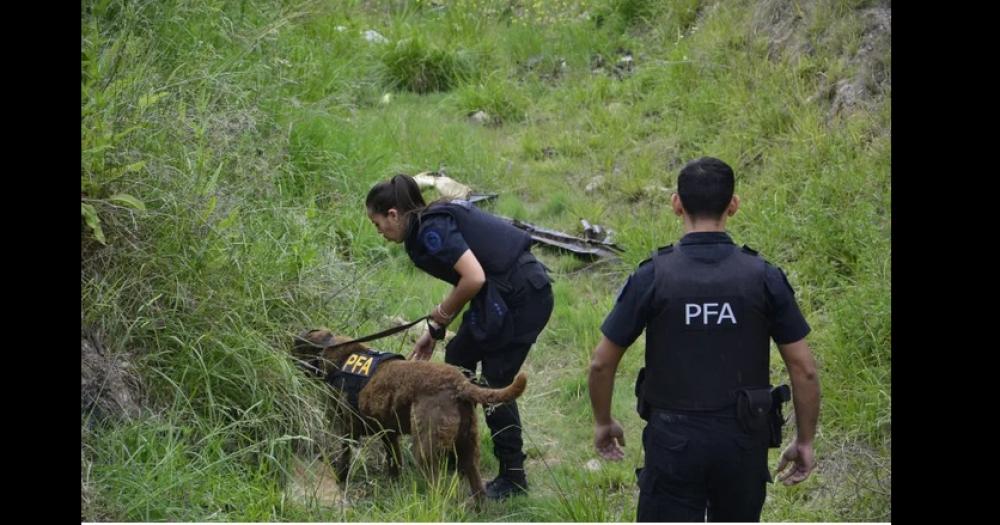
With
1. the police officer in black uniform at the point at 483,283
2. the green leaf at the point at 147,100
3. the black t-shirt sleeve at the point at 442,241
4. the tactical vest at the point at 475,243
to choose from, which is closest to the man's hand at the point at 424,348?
the police officer in black uniform at the point at 483,283

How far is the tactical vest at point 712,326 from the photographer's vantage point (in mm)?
3547

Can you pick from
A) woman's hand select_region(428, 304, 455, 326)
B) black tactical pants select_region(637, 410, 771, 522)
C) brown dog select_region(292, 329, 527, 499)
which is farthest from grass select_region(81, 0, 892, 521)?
black tactical pants select_region(637, 410, 771, 522)

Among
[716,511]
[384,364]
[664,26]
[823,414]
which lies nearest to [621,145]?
[664,26]

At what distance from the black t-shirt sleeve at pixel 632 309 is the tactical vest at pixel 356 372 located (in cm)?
141

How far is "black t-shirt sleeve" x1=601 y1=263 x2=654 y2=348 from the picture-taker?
11.8 feet

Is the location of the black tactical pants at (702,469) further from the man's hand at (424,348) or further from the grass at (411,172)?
the man's hand at (424,348)

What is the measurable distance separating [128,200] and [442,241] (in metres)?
1.37

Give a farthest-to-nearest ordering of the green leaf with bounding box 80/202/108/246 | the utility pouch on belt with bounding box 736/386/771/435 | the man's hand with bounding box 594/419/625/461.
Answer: the green leaf with bounding box 80/202/108/246, the man's hand with bounding box 594/419/625/461, the utility pouch on belt with bounding box 736/386/771/435

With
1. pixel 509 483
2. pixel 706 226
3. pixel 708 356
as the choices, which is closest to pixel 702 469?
pixel 708 356

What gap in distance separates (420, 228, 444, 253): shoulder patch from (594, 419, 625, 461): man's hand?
1272 millimetres

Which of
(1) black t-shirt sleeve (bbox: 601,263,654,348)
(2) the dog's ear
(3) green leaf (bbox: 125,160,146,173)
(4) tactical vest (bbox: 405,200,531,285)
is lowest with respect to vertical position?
(2) the dog's ear

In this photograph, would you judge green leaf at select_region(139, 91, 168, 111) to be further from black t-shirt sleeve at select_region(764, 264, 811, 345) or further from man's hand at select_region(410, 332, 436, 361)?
black t-shirt sleeve at select_region(764, 264, 811, 345)

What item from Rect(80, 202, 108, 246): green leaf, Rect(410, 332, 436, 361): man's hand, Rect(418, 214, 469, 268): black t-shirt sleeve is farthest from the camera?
Rect(410, 332, 436, 361): man's hand

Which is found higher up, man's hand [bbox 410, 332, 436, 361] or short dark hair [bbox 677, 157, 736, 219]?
short dark hair [bbox 677, 157, 736, 219]
